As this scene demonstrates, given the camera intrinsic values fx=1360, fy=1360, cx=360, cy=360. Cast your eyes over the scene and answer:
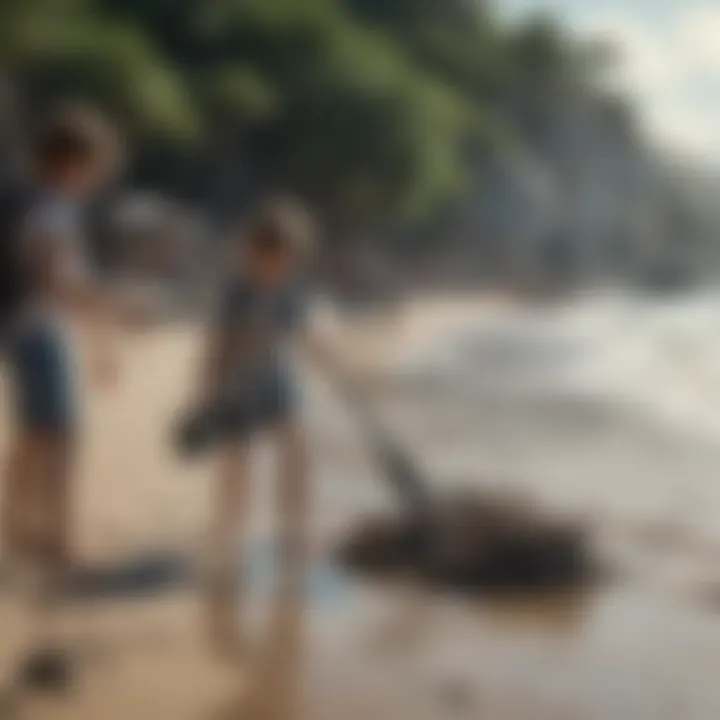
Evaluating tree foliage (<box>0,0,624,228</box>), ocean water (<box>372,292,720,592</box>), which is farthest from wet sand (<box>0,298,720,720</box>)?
tree foliage (<box>0,0,624,228</box>)

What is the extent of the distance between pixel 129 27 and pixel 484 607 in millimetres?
659

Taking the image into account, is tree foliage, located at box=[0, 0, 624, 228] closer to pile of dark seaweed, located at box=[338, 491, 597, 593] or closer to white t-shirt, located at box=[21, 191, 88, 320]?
white t-shirt, located at box=[21, 191, 88, 320]

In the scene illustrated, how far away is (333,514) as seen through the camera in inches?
51.5

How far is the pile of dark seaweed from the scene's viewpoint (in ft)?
4.23

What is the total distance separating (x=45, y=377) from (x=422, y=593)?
16.3 inches

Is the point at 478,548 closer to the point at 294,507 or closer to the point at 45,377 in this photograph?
the point at 294,507

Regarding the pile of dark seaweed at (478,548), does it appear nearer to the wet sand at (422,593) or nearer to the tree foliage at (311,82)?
the wet sand at (422,593)

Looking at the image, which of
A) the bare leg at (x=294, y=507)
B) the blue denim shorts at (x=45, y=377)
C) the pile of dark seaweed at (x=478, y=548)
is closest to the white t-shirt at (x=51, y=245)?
the blue denim shorts at (x=45, y=377)

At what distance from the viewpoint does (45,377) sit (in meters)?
1.30

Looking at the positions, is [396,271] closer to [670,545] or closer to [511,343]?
[511,343]

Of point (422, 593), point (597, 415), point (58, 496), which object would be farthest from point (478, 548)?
point (58, 496)

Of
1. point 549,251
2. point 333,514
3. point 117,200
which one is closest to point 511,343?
point 549,251

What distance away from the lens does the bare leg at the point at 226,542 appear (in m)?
1.29

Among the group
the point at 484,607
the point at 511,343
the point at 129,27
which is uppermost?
the point at 129,27
